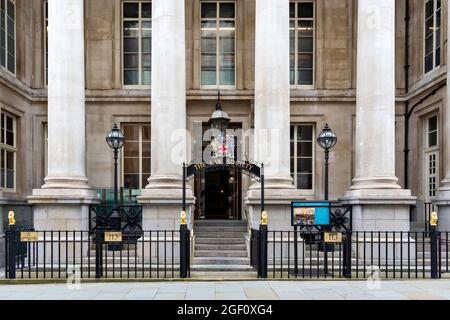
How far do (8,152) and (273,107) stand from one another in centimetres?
1109

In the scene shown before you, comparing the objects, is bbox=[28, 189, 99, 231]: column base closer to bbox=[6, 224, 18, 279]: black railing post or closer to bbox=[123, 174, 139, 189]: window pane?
bbox=[6, 224, 18, 279]: black railing post

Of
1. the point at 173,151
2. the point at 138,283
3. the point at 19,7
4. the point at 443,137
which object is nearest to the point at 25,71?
the point at 19,7

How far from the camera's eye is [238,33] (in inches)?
739

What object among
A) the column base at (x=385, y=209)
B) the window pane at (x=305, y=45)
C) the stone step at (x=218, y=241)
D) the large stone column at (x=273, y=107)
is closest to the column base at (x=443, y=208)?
the column base at (x=385, y=209)

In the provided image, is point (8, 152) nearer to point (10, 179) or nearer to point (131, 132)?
point (10, 179)

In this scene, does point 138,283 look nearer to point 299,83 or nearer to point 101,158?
point 101,158

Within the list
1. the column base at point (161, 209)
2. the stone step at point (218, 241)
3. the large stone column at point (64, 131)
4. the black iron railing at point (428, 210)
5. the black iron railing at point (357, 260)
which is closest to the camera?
the black iron railing at point (357, 260)

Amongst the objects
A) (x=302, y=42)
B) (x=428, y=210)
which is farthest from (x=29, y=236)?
(x=428, y=210)

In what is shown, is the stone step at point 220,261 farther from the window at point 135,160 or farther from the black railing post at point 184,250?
the window at point 135,160

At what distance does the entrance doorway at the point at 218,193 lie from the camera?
1886 centimetres

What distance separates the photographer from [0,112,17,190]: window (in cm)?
1700

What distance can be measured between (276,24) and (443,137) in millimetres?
7690

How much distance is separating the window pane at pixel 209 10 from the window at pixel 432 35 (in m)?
8.82

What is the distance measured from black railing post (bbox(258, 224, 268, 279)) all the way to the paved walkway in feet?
1.62
